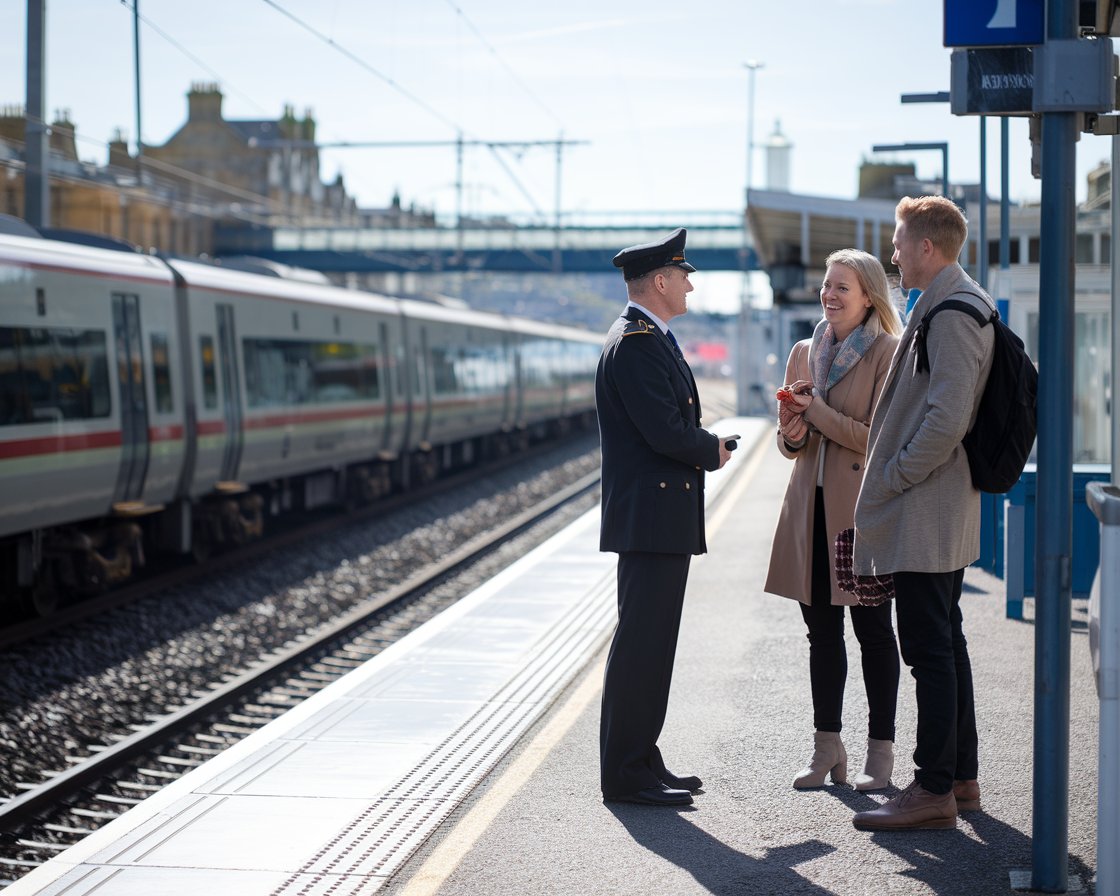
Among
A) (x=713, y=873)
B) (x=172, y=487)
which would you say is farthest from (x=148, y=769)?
(x=172, y=487)

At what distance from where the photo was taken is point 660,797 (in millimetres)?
5062

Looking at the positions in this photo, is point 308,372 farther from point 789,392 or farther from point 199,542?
point 789,392

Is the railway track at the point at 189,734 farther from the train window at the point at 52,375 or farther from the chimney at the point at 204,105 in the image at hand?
the chimney at the point at 204,105

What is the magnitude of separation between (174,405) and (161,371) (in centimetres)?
42

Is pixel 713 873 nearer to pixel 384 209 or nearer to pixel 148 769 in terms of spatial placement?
pixel 148 769

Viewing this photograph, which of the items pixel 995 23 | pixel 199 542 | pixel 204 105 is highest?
pixel 204 105

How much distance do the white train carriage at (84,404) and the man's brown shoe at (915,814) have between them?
757cm

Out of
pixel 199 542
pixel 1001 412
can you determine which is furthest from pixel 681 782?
pixel 199 542

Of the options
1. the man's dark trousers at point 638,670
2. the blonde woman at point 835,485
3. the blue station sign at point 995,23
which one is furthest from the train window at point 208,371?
the blue station sign at point 995,23

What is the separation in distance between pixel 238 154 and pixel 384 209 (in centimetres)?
1720

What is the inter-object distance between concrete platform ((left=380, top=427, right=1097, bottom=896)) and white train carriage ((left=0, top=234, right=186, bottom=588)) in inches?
212

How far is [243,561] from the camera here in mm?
14648

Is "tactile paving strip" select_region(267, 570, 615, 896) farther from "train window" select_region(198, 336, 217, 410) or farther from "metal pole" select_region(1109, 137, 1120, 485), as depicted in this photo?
"train window" select_region(198, 336, 217, 410)

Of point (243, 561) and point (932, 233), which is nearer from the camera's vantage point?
point (932, 233)
